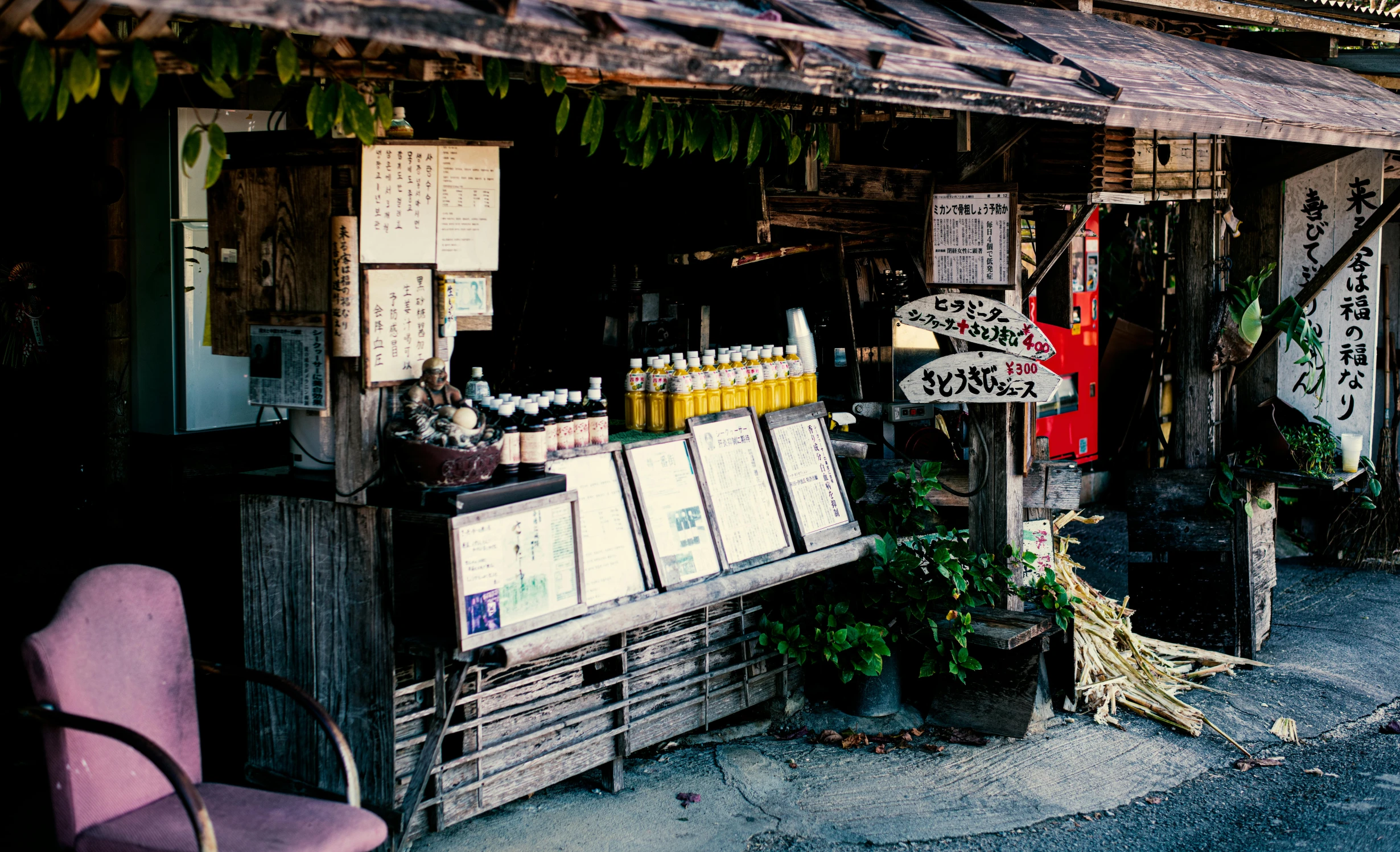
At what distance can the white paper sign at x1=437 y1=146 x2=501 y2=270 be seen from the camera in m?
4.87

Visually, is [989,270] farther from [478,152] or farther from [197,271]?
[197,271]

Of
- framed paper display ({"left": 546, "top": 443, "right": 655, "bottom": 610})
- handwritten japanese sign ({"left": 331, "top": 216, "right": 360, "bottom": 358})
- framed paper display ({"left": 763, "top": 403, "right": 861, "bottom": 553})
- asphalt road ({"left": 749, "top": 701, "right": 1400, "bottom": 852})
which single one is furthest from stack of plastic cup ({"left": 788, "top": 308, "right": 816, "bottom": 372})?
handwritten japanese sign ({"left": 331, "top": 216, "right": 360, "bottom": 358})

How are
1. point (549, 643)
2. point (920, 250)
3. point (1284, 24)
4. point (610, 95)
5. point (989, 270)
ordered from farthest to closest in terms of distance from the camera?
1. point (1284, 24)
2. point (920, 250)
3. point (989, 270)
4. point (610, 95)
5. point (549, 643)

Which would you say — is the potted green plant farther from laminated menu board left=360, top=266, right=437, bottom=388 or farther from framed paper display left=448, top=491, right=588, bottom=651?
laminated menu board left=360, top=266, right=437, bottom=388

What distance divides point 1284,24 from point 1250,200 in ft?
3.67

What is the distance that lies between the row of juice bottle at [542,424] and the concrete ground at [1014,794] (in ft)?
5.37

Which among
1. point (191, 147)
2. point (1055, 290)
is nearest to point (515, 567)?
point (191, 147)

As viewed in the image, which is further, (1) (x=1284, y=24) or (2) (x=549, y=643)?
(1) (x=1284, y=24)

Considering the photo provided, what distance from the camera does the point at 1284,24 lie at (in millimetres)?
7785

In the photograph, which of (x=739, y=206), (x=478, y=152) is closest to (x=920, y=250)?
(x=739, y=206)

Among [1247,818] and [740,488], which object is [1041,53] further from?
[1247,818]

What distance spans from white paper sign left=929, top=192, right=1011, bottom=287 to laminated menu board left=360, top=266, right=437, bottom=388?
2861 mm

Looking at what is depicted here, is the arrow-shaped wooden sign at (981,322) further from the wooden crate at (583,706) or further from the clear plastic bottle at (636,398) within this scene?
the wooden crate at (583,706)

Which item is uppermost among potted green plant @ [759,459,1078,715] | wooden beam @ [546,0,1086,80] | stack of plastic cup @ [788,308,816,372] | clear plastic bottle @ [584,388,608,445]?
wooden beam @ [546,0,1086,80]
